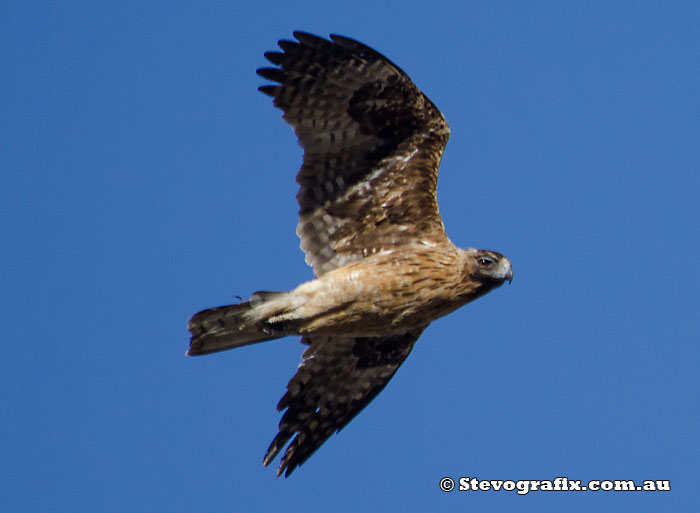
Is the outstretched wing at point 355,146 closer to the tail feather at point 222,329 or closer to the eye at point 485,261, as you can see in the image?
the eye at point 485,261

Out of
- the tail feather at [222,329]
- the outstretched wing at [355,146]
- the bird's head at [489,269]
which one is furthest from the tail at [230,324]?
the bird's head at [489,269]

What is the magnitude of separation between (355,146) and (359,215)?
673 mm

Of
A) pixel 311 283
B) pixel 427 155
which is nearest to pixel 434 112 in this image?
pixel 427 155

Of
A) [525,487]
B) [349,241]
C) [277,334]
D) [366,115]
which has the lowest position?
[525,487]

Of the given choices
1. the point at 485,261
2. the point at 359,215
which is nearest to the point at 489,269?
the point at 485,261

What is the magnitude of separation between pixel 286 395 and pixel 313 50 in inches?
140

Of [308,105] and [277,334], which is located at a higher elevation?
[308,105]

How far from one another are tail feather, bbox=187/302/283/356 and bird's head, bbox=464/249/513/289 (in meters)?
1.93

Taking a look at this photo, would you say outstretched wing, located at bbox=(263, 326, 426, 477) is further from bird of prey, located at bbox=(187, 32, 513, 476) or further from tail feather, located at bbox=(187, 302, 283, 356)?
tail feather, located at bbox=(187, 302, 283, 356)

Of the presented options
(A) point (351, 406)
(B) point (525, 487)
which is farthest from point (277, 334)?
(B) point (525, 487)

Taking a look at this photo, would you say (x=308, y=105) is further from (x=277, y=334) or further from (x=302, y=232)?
(x=277, y=334)

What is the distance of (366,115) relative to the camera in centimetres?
1122

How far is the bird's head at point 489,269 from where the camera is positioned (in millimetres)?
10922

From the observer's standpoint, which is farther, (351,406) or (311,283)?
(351,406)
